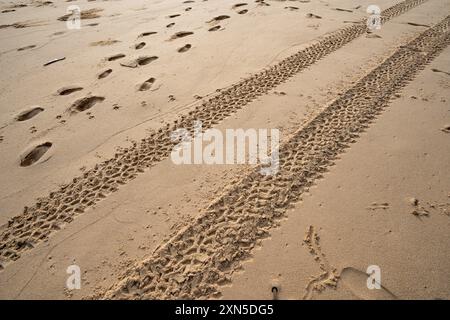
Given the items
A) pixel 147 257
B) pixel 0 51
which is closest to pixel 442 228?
pixel 147 257

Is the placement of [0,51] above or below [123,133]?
above

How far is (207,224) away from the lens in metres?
2.97

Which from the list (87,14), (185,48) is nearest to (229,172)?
(185,48)

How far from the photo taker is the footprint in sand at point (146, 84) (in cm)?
508

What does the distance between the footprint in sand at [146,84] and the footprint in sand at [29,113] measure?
1517mm

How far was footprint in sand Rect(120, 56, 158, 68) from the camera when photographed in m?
5.73

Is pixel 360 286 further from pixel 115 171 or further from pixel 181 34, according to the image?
pixel 181 34

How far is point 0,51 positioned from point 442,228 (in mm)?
8434

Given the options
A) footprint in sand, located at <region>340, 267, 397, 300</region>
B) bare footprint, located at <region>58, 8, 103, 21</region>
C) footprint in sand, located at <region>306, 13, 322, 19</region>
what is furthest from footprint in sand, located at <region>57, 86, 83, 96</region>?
footprint in sand, located at <region>306, 13, 322, 19</region>

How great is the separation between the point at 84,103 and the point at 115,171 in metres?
1.77

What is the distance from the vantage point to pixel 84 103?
4750mm

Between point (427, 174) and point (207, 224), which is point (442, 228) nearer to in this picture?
point (427, 174)
